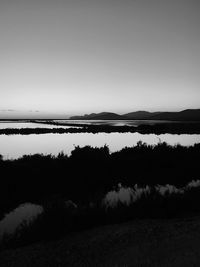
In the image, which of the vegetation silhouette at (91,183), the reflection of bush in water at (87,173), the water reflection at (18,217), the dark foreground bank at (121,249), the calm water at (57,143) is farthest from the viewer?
the calm water at (57,143)

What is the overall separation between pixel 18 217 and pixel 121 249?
4292 mm

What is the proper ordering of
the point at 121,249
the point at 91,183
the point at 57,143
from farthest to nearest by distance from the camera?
the point at 57,143, the point at 91,183, the point at 121,249

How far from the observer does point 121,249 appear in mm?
5695

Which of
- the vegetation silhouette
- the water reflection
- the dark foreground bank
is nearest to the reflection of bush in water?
the vegetation silhouette

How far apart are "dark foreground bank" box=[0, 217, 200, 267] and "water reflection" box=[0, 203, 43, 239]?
5.95 feet

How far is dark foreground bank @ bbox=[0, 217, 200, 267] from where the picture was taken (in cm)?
516

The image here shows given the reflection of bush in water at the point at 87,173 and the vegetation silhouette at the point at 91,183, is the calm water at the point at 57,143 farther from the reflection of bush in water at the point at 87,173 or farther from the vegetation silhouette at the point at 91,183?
the vegetation silhouette at the point at 91,183

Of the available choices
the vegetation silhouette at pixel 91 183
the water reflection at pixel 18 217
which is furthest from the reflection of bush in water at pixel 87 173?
the water reflection at pixel 18 217

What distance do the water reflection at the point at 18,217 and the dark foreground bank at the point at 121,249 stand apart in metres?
1.81

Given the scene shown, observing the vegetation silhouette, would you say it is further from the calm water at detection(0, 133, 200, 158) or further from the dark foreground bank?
the calm water at detection(0, 133, 200, 158)

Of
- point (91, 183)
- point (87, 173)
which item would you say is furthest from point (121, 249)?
point (87, 173)

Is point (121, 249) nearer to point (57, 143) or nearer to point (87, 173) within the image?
point (87, 173)

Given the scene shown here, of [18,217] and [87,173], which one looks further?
[87,173]

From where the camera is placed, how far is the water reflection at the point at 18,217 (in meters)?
7.88
